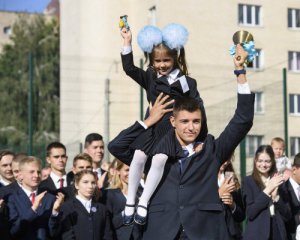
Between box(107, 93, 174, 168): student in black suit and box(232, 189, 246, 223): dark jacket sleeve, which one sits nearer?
box(107, 93, 174, 168): student in black suit

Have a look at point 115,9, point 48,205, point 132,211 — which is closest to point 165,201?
point 132,211

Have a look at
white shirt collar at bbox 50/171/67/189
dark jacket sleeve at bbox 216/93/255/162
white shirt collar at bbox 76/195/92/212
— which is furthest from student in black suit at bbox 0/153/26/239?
dark jacket sleeve at bbox 216/93/255/162

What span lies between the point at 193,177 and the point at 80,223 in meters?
3.36

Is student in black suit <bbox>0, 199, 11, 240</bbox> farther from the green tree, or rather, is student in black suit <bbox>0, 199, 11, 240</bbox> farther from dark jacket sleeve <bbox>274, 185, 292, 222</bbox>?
the green tree

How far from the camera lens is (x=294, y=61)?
37188 millimetres

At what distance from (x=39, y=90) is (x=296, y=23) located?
15527mm

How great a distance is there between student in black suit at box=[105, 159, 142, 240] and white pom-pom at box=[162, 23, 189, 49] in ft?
11.0

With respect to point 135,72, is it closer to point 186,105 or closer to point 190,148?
point 186,105

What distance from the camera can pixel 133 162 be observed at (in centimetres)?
550

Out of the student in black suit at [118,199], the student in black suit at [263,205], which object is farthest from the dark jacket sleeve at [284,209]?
the student in black suit at [118,199]

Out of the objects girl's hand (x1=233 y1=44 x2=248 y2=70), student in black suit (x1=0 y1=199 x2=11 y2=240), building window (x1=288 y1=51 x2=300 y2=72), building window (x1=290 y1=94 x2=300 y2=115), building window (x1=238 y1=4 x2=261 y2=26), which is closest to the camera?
girl's hand (x1=233 y1=44 x2=248 y2=70)

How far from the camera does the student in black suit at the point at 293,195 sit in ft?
28.7

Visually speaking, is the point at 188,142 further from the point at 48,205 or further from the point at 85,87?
the point at 85,87

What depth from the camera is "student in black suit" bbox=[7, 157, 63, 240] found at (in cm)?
777
